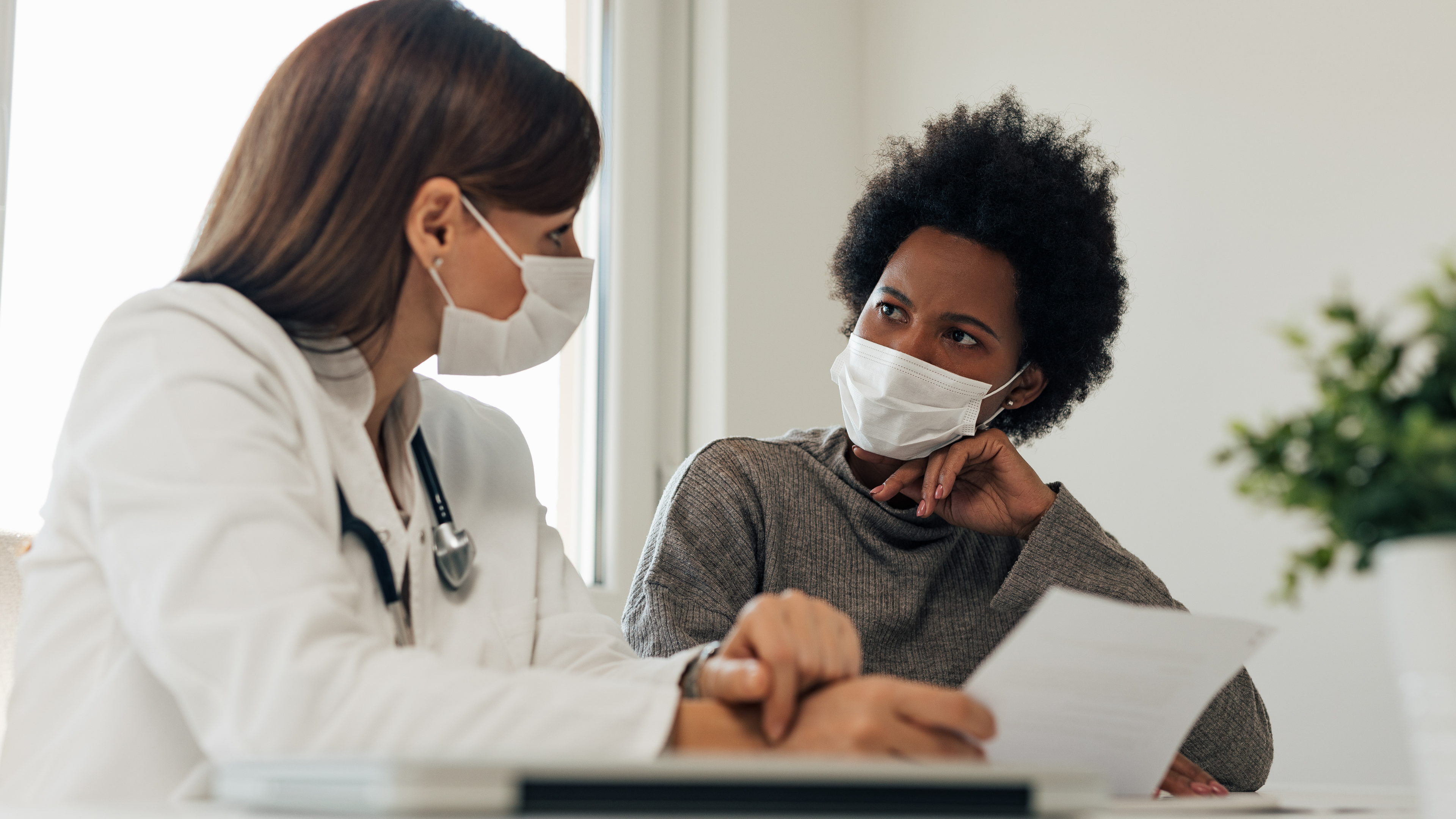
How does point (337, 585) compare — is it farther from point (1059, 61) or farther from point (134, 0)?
point (1059, 61)

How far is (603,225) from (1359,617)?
5.20 ft

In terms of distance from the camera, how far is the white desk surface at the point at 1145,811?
1.87 feet

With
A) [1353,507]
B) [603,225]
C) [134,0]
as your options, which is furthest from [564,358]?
[1353,507]

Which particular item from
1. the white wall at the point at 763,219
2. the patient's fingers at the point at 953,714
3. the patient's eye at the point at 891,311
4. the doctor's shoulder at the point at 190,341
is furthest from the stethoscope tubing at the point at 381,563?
the white wall at the point at 763,219

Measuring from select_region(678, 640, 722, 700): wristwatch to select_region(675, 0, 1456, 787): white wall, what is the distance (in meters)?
0.74

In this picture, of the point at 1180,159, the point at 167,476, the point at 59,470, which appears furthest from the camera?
the point at 1180,159

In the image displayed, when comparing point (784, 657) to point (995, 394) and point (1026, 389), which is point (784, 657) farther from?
point (1026, 389)

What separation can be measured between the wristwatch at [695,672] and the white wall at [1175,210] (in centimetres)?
74

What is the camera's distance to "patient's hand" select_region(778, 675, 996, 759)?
720 mm

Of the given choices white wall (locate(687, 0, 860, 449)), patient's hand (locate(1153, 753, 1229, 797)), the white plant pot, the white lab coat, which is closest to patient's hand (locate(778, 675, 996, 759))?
the white lab coat

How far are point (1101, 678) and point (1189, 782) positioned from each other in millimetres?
700

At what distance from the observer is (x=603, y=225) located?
2445 millimetres

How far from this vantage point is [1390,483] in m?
0.57

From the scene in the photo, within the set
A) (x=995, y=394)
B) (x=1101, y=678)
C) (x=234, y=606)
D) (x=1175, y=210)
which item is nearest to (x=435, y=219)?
(x=234, y=606)
